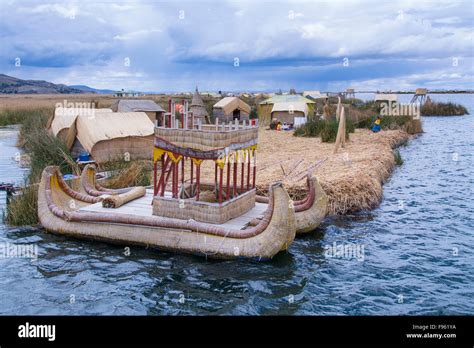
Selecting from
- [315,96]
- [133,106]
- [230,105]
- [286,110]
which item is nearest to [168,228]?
[133,106]

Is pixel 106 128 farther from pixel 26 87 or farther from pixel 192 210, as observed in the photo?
pixel 26 87

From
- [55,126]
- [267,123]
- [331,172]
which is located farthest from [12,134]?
[331,172]

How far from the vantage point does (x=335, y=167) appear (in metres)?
15.5

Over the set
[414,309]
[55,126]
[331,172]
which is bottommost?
[414,309]

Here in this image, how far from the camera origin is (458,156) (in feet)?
78.6

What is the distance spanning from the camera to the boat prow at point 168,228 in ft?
28.8

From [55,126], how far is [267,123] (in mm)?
18196

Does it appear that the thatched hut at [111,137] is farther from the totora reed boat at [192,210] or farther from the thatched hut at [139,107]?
the totora reed boat at [192,210]

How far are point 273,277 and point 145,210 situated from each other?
3.23 metres

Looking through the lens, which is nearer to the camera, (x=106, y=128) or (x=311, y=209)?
(x=311, y=209)

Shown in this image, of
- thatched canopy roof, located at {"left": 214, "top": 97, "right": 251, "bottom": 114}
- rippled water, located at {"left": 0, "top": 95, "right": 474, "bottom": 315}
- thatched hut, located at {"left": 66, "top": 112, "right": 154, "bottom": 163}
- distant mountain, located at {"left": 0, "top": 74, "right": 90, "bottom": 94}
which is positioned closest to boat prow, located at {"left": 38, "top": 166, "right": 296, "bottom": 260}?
rippled water, located at {"left": 0, "top": 95, "right": 474, "bottom": 315}

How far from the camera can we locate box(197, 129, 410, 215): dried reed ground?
12844 millimetres
